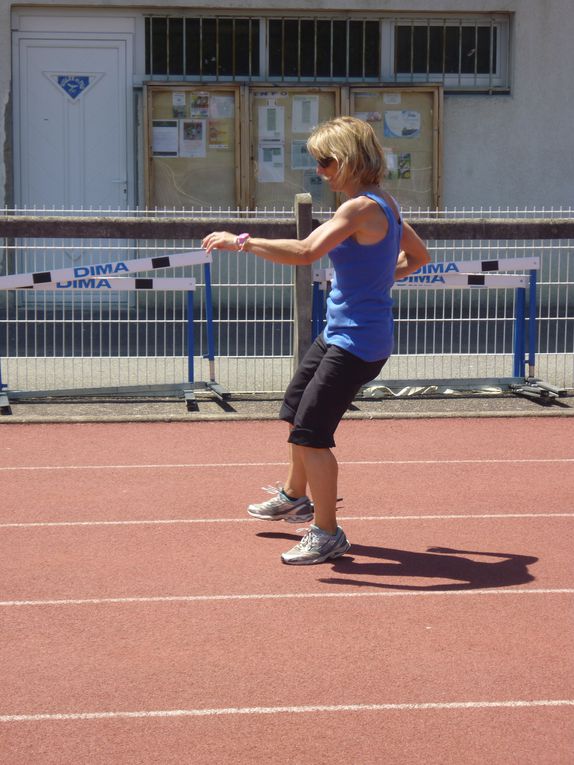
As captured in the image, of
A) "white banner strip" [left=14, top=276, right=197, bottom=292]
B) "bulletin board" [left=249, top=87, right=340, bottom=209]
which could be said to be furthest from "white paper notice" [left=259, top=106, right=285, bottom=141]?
"white banner strip" [left=14, top=276, right=197, bottom=292]

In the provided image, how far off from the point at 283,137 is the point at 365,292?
12.5 meters

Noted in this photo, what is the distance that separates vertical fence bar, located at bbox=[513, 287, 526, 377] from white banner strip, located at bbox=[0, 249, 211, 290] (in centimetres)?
255

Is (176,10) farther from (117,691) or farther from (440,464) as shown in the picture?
(117,691)

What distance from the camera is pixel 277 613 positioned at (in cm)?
549

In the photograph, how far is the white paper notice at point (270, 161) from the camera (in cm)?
1819

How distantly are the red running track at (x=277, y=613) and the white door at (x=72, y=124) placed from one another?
9779mm

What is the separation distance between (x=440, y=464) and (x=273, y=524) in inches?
74.1

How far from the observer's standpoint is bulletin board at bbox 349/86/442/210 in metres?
18.2

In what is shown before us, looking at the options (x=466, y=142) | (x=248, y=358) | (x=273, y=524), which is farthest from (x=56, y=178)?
(x=273, y=524)

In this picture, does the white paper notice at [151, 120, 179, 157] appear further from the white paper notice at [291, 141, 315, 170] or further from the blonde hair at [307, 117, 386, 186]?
the blonde hair at [307, 117, 386, 186]

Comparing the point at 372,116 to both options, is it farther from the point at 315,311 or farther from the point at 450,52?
the point at 315,311

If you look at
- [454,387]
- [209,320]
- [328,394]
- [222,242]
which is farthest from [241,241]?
[454,387]

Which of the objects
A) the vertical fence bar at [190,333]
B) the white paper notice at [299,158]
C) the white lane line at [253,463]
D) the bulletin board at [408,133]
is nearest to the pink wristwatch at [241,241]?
the white lane line at [253,463]

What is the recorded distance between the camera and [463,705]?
4512 mm
